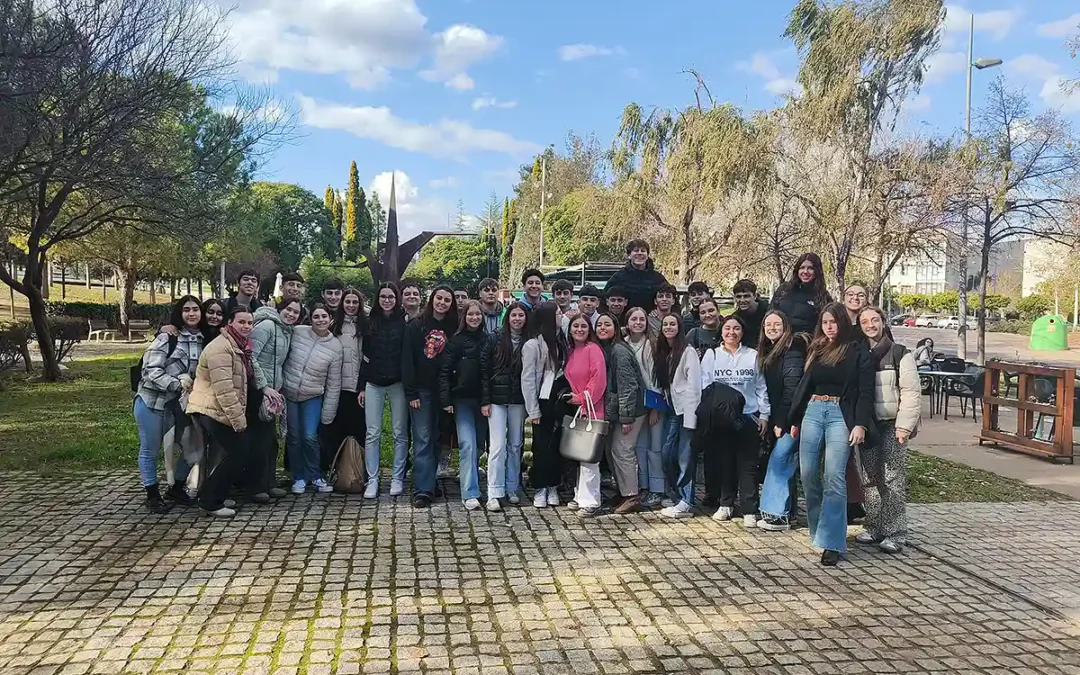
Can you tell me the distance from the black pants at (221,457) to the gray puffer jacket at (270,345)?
49cm

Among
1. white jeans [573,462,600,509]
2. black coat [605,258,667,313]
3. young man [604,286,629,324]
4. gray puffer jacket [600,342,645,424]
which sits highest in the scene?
black coat [605,258,667,313]

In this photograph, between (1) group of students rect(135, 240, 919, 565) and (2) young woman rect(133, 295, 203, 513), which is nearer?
(1) group of students rect(135, 240, 919, 565)

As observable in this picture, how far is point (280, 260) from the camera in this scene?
63750mm

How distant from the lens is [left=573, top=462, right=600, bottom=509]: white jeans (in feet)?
20.4

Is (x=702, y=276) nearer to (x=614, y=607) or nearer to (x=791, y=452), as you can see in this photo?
(x=791, y=452)

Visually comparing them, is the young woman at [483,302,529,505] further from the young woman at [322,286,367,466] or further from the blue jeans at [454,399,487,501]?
the young woman at [322,286,367,466]

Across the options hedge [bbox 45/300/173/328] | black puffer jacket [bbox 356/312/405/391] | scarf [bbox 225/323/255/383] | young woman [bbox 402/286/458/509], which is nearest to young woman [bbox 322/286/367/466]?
black puffer jacket [bbox 356/312/405/391]

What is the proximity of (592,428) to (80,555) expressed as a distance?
12.5 ft

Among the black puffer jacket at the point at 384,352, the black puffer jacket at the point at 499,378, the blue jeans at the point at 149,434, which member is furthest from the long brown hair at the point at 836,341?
the blue jeans at the point at 149,434

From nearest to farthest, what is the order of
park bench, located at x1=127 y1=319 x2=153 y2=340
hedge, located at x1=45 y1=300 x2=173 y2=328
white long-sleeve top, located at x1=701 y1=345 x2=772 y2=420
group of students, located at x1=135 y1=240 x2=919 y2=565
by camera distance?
group of students, located at x1=135 y1=240 x2=919 y2=565 < white long-sleeve top, located at x1=701 y1=345 x2=772 y2=420 < park bench, located at x1=127 y1=319 x2=153 y2=340 < hedge, located at x1=45 y1=300 x2=173 y2=328

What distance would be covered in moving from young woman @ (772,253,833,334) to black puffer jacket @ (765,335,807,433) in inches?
21.1

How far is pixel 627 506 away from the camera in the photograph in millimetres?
6293

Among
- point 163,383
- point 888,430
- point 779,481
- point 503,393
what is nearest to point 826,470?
point 888,430

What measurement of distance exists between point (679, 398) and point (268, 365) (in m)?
3.50
